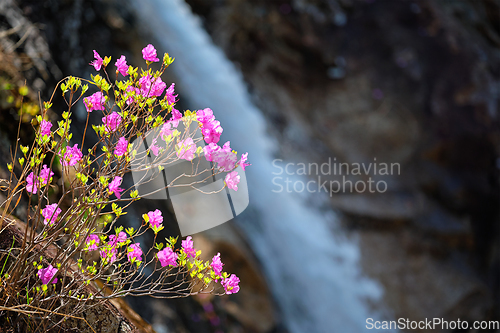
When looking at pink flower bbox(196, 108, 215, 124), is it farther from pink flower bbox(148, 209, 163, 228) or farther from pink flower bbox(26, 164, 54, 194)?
pink flower bbox(26, 164, 54, 194)

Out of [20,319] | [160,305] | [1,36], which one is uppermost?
[1,36]

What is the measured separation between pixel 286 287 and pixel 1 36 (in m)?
2.99

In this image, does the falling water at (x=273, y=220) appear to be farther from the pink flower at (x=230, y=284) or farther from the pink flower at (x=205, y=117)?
the pink flower at (x=205, y=117)

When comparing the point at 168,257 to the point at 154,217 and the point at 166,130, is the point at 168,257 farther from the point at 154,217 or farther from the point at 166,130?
the point at 166,130

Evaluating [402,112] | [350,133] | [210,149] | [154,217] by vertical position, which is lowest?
[350,133]

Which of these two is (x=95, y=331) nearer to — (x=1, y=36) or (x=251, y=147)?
(x=1, y=36)

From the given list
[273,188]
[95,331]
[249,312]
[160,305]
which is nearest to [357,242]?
[273,188]

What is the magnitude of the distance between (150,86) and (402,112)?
4.75 m

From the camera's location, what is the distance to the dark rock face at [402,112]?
424 cm

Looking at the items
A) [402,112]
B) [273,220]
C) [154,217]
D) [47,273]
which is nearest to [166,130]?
[154,217]

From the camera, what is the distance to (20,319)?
100 cm

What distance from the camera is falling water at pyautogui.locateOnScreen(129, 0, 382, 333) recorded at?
3.12 meters

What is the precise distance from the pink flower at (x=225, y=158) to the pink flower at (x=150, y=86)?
11.1 inches

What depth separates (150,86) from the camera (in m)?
1.00
